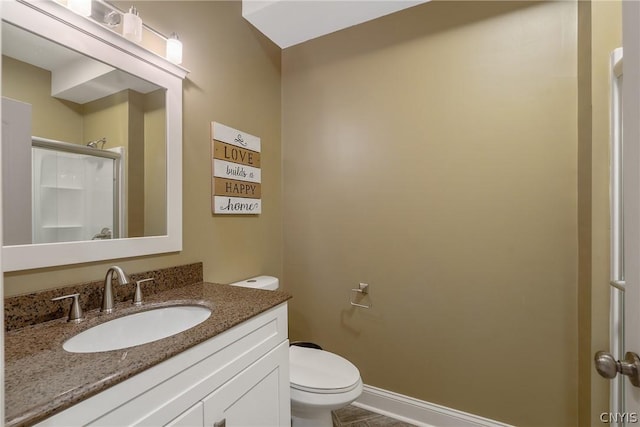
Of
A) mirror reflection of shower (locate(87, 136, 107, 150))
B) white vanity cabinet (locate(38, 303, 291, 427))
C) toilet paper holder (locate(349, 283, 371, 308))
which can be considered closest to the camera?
white vanity cabinet (locate(38, 303, 291, 427))

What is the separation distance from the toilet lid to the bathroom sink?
23.4 inches

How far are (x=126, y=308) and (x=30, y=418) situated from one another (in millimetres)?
624

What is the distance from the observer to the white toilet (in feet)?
4.44

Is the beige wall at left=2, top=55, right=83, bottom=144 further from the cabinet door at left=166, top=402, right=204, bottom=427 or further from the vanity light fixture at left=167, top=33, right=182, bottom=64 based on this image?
the cabinet door at left=166, top=402, right=204, bottom=427

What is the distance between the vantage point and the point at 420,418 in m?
1.75

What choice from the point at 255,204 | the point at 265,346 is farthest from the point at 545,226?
the point at 255,204

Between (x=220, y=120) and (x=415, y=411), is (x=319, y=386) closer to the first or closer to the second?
(x=415, y=411)

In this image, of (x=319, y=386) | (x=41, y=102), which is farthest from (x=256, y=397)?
(x=41, y=102)

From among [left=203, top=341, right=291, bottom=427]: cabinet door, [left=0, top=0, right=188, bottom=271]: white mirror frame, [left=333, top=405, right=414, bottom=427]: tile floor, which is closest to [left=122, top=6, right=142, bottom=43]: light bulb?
[left=0, top=0, right=188, bottom=271]: white mirror frame

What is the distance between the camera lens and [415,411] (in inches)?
69.4

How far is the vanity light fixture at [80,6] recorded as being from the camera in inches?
42.4

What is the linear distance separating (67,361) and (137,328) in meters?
0.41

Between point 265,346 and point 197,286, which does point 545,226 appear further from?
point 197,286

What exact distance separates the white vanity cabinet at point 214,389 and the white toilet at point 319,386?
5.9 inches
